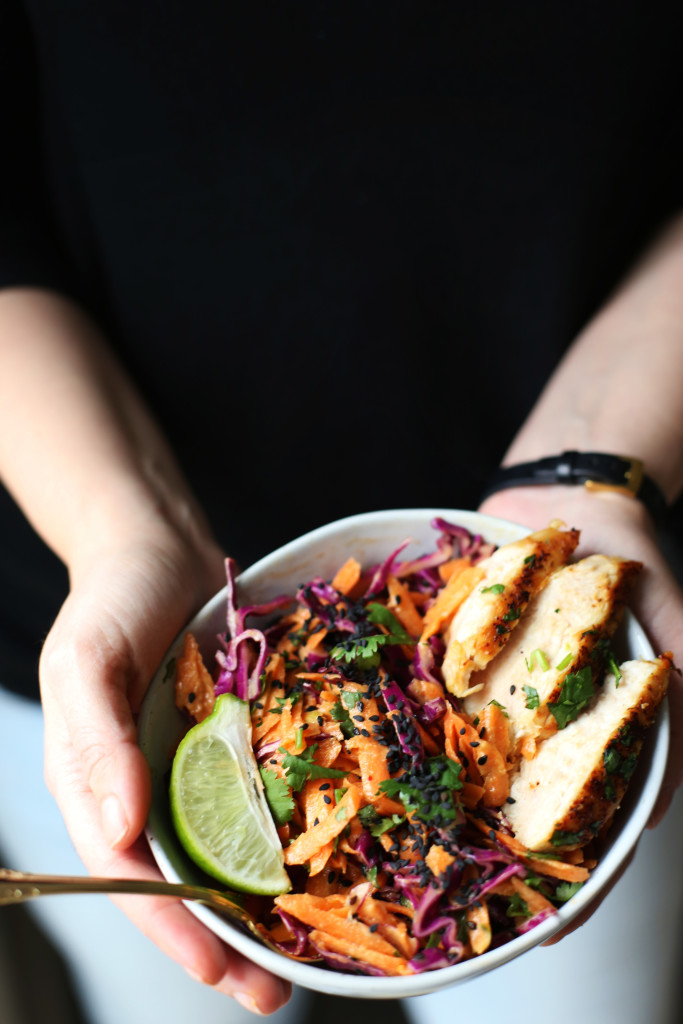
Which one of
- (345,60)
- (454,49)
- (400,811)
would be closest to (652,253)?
(454,49)

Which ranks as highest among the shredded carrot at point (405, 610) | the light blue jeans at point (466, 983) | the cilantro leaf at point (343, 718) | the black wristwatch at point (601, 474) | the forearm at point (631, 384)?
the forearm at point (631, 384)

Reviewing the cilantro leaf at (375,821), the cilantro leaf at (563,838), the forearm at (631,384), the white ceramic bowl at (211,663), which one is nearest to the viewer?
the white ceramic bowl at (211,663)

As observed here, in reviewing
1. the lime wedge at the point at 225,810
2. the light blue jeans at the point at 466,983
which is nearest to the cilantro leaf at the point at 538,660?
the lime wedge at the point at 225,810

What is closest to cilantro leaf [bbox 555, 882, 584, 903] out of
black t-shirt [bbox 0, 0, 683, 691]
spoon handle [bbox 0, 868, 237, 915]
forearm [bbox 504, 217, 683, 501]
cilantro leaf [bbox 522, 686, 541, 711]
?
cilantro leaf [bbox 522, 686, 541, 711]

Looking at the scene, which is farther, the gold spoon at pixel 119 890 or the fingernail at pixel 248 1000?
the fingernail at pixel 248 1000

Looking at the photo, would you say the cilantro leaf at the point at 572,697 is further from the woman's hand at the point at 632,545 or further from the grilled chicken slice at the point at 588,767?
the woman's hand at the point at 632,545

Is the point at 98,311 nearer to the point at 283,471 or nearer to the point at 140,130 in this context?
the point at 140,130

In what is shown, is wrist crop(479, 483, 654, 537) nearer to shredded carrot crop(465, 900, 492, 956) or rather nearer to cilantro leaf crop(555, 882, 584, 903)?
cilantro leaf crop(555, 882, 584, 903)
